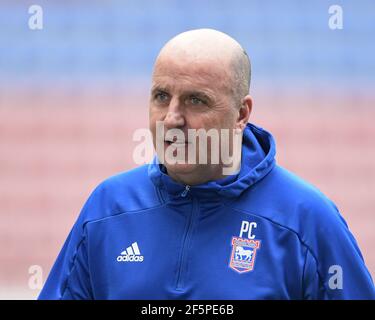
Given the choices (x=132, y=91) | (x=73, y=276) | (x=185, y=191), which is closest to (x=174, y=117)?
(x=185, y=191)

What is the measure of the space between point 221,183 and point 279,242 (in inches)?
8.7

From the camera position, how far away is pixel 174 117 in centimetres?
209

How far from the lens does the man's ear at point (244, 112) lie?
2.28 meters

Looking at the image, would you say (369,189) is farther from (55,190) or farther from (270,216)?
(270,216)

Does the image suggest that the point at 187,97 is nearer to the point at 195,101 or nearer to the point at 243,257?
the point at 195,101

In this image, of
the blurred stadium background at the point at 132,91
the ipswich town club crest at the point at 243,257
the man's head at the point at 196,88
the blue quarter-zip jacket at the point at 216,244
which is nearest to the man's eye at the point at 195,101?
the man's head at the point at 196,88

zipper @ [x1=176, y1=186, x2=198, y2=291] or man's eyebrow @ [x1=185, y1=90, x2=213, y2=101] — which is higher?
man's eyebrow @ [x1=185, y1=90, x2=213, y2=101]

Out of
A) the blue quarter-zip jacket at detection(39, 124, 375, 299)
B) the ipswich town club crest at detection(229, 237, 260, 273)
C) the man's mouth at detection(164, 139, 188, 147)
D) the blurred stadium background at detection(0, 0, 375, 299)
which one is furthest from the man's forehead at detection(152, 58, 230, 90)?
the blurred stadium background at detection(0, 0, 375, 299)

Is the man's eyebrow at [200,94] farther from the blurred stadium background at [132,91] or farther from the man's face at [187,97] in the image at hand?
the blurred stadium background at [132,91]

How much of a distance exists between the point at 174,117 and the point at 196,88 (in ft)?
0.31

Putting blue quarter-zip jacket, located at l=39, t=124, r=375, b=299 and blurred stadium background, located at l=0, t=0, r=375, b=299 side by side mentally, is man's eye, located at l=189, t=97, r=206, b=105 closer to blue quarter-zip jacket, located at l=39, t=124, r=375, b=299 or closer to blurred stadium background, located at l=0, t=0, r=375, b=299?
blue quarter-zip jacket, located at l=39, t=124, r=375, b=299

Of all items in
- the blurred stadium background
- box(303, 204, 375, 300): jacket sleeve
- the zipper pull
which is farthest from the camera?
the blurred stadium background

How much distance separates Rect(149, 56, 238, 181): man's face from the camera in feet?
6.93

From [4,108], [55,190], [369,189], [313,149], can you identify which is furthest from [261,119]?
[4,108]
